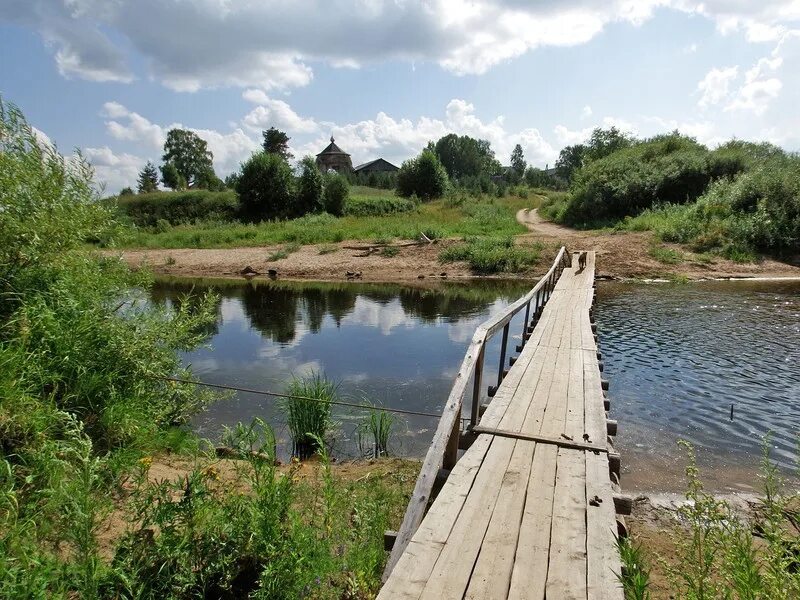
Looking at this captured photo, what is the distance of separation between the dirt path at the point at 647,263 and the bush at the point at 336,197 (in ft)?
64.8

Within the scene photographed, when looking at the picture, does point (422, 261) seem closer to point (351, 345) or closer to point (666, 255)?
point (666, 255)

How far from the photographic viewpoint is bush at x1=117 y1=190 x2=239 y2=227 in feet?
147

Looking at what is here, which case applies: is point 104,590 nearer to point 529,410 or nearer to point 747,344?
point 529,410

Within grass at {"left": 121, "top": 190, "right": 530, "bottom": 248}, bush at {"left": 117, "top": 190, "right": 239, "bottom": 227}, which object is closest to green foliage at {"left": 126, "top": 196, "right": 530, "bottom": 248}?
grass at {"left": 121, "top": 190, "right": 530, "bottom": 248}

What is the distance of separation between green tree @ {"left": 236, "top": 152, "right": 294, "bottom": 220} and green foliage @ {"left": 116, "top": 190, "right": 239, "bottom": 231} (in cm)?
206

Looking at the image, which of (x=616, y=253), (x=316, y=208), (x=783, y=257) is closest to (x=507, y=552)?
(x=616, y=253)

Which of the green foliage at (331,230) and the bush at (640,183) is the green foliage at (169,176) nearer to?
the green foliage at (331,230)

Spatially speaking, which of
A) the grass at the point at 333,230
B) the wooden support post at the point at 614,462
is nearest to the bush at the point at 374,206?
the grass at the point at 333,230

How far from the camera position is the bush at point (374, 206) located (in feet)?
139

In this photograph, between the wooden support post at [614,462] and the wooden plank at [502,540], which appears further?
the wooden support post at [614,462]

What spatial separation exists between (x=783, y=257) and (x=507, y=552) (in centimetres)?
2698

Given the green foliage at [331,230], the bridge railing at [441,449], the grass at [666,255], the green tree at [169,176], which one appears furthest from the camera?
the green tree at [169,176]

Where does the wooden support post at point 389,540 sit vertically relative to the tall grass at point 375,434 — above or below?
above

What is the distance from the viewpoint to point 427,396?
9375 mm
